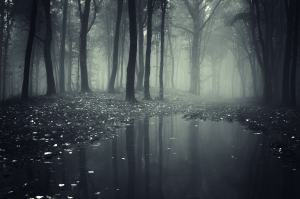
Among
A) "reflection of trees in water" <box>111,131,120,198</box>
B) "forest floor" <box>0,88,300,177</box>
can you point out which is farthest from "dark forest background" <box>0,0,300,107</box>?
"reflection of trees in water" <box>111,131,120,198</box>

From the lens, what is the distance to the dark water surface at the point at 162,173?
321 cm

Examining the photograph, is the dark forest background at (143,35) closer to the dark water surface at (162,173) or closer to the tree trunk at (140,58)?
the tree trunk at (140,58)

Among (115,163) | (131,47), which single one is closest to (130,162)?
(115,163)

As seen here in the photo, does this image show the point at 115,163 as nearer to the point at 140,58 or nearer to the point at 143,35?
the point at 140,58

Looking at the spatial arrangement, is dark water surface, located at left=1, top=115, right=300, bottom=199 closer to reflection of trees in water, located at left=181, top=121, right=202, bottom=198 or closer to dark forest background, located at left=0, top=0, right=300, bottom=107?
reflection of trees in water, located at left=181, top=121, right=202, bottom=198

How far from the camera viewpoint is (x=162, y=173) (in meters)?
3.98

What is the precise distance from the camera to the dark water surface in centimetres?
321

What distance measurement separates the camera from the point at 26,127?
22.5 feet

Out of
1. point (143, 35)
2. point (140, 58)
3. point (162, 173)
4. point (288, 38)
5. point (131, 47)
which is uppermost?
point (143, 35)

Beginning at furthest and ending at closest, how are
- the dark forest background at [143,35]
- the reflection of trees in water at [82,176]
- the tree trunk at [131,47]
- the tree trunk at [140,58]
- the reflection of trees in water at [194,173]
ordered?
the tree trunk at [140,58], the dark forest background at [143,35], the tree trunk at [131,47], the reflection of trees in water at [194,173], the reflection of trees in water at [82,176]

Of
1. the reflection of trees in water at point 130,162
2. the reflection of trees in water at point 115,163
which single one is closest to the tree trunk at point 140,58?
the reflection of trees in water at point 130,162

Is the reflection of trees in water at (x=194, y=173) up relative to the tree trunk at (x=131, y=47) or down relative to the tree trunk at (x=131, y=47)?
down

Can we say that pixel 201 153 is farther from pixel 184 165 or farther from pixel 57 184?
pixel 57 184

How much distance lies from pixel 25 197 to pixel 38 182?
1.66 feet
